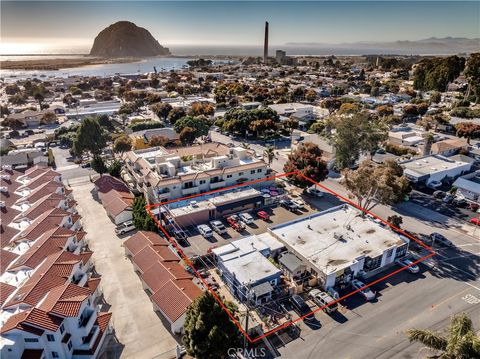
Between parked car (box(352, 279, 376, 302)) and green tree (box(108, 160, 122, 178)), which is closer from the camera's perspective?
parked car (box(352, 279, 376, 302))

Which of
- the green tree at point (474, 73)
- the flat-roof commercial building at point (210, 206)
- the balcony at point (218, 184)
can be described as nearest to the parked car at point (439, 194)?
the flat-roof commercial building at point (210, 206)

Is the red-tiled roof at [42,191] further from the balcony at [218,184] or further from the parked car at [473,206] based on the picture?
the parked car at [473,206]

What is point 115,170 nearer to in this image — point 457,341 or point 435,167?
point 457,341

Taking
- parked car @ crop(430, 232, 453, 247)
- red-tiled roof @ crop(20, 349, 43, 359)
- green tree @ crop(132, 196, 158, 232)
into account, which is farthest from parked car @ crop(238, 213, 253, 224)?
red-tiled roof @ crop(20, 349, 43, 359)

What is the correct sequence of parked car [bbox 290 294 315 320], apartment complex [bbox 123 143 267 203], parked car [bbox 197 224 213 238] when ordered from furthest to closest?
1. apartment complex [bbox 123 143 267 203]
2. parked car [bbox 197 224 213 238]
3. parked car [bbox 290 294 315 320]

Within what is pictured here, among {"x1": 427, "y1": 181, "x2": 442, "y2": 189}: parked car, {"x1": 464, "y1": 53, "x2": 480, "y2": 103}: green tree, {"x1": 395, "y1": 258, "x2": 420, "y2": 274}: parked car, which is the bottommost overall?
{"x1": 395, "y1": 258, "x2": 420, "y2": 274}: parked car

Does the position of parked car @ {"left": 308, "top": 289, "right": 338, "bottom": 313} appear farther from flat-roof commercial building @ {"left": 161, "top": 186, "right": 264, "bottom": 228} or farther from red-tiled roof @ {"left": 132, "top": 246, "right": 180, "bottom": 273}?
flat-roof commercial building @ {"left": 161, "top": 186, "right": 264, "bottom": 228}

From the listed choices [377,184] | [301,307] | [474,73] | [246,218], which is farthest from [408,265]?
[474,73]
